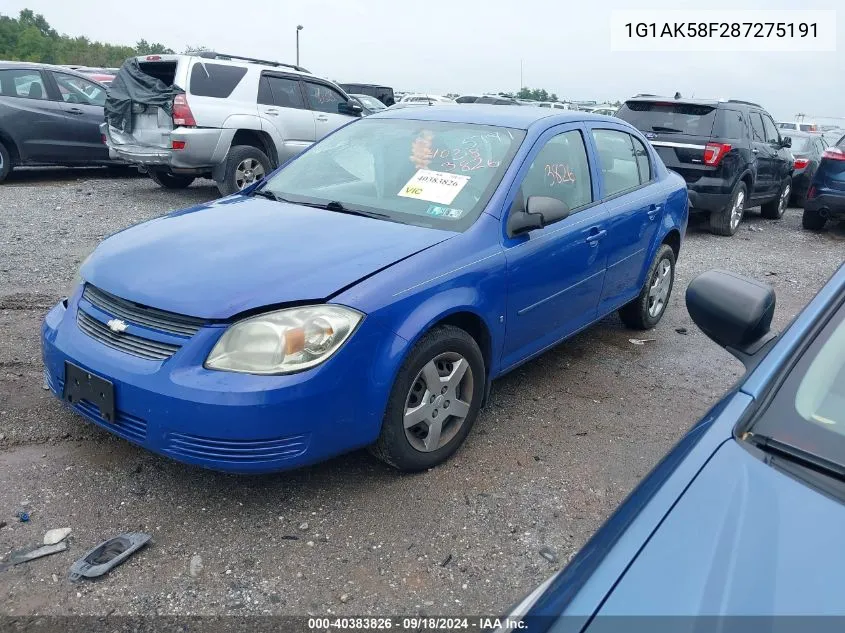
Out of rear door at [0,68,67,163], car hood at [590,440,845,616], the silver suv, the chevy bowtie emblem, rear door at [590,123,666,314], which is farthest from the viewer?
rear door at [0,68,67,163]

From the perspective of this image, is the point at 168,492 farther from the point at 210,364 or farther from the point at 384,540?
the point at 384,540

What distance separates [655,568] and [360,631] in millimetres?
1381

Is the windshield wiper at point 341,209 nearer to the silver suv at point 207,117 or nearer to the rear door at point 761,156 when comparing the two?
the silver suv at point 207,117

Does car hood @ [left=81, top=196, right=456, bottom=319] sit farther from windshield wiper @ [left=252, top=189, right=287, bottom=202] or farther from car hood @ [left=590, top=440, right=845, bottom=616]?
car hood @ [left=590, top=440, right=845, bottom=616]

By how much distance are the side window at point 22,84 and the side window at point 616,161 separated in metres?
8.82

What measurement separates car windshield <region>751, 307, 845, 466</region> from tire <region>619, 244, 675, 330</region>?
133 inches

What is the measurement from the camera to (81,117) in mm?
10578

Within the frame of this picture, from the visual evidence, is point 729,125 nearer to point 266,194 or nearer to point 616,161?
point 616,161

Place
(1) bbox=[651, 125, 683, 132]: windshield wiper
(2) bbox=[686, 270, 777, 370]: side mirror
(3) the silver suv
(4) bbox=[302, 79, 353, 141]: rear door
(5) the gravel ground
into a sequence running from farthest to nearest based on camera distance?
1. (4) bbox=[302, 79, 353, 141]: rear door
2. (1) bbox=[651, 125, 683, 132]: windshield wiper
3. (3) the silver suv
4. (5) the gravel ground
5. (2) bbox=[686, 270, 777, 370]: side mirror

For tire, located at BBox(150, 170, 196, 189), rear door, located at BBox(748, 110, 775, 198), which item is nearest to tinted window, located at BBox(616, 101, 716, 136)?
rear door, located at BBox(748, 110, 775, 198)

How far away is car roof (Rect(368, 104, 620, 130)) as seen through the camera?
4.05 metres

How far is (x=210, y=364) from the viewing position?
105 inches

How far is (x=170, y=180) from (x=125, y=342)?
8.43 metres

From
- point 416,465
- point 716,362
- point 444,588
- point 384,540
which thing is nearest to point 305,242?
point 416,465
